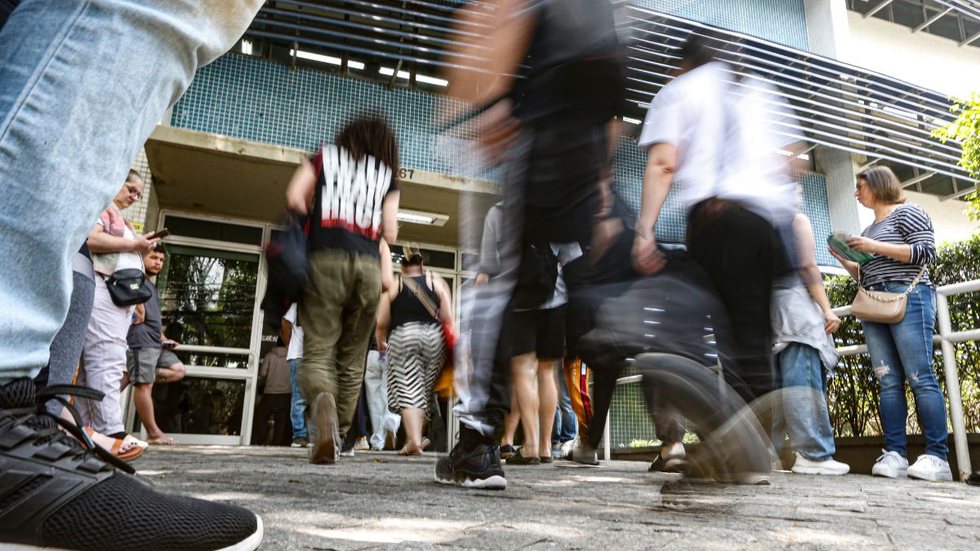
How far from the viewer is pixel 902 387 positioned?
4195mm

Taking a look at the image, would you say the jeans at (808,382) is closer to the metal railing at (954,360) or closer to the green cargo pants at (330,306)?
the metal railing at (954,360)

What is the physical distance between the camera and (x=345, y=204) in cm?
370

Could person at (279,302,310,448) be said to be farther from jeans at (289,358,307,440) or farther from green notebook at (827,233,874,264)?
green notebook at (827,233,874,264)

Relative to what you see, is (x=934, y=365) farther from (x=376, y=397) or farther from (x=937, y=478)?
(x=376, y=397)

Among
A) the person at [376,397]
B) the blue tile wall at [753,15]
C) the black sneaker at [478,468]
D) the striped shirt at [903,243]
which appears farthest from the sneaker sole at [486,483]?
the blue tile wall at [753,15]

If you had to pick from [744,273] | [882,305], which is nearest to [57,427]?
[744,273]

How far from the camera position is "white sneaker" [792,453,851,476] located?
14.4ft

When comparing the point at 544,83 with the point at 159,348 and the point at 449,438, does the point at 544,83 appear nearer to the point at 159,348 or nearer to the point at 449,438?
the point at 159,348

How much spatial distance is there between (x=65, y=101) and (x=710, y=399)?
153 cm

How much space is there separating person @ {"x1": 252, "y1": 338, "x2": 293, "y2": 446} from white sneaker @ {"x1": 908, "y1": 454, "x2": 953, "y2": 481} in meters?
7.06

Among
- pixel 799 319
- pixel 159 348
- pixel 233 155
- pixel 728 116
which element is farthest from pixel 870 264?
pixel 233 155

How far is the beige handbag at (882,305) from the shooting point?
4.02 metres

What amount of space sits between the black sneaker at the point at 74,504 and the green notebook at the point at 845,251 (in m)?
4.31

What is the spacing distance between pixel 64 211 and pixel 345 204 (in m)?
2.79
